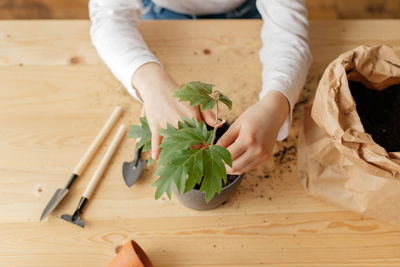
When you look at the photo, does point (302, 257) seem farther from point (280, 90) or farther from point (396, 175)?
point (280, 90)

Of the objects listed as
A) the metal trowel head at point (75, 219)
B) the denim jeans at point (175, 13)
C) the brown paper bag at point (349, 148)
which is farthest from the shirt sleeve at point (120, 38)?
the brown paper bag at point (349, 148)

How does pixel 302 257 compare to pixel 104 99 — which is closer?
pixel 302 257

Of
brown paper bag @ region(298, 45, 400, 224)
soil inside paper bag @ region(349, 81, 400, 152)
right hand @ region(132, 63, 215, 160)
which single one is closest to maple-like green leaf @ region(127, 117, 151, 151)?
right hand @ region(132, 63, 215, 160)

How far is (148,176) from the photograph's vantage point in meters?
0.76

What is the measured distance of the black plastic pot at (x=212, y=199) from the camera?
0.62 metres

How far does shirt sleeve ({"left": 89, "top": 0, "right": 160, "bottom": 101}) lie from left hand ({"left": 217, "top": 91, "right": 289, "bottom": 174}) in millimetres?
→ 284

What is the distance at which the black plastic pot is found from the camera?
2.02 feet

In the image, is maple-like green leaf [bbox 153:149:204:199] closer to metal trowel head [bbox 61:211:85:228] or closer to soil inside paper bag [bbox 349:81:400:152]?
metal trowel head [bbox 61:211:85:228]

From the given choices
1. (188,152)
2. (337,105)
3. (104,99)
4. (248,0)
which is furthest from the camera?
(248,0)

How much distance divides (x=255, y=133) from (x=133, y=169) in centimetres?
30

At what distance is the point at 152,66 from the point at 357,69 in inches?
18.1

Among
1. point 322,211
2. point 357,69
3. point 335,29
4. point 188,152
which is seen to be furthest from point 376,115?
point 188,152

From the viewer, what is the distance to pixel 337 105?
Answer: 22.9 inches

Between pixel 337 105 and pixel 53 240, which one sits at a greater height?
pixel 337 105
